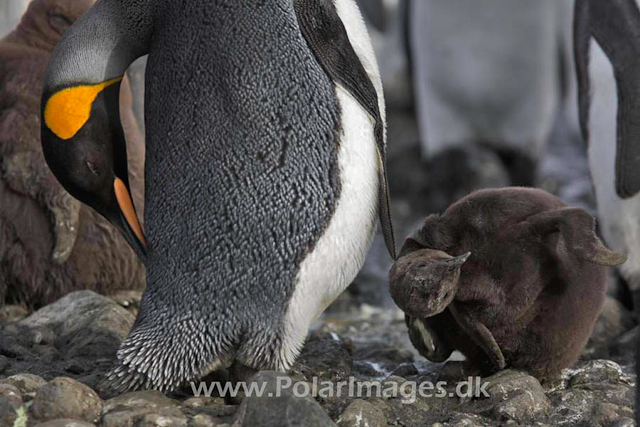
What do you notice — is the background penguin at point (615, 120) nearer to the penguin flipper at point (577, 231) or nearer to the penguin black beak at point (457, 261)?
the penguin flipper at point (577, 231)

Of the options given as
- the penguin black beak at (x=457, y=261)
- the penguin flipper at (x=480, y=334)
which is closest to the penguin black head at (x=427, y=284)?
the penguin black beak at (x=457, y=261)

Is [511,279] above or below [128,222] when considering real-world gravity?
below

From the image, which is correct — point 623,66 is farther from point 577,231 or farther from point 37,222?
point 37,222

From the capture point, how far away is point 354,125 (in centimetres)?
287

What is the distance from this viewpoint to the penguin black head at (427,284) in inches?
109

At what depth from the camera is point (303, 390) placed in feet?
8.50

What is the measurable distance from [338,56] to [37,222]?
1713 mm

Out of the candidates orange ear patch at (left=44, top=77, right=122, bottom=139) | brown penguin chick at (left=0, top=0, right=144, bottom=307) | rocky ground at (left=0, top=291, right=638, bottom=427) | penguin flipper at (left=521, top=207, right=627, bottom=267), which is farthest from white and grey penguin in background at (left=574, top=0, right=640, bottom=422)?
orange ear patch at (left=44, top=77, right=122, bottom=139)

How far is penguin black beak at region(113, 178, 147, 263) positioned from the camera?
3021mm

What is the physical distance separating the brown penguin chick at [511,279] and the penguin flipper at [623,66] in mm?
1282

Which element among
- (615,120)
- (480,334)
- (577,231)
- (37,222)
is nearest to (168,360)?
(480,334)

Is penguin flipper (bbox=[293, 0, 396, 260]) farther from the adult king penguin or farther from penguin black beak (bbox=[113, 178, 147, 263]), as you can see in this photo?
penguin black beak (bbox=[113, 178, 147, 263])

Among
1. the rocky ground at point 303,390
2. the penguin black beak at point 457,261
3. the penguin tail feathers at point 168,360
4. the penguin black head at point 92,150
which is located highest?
the penguin black head at point 92,150

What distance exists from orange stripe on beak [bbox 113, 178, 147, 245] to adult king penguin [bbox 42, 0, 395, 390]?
0.06ft
